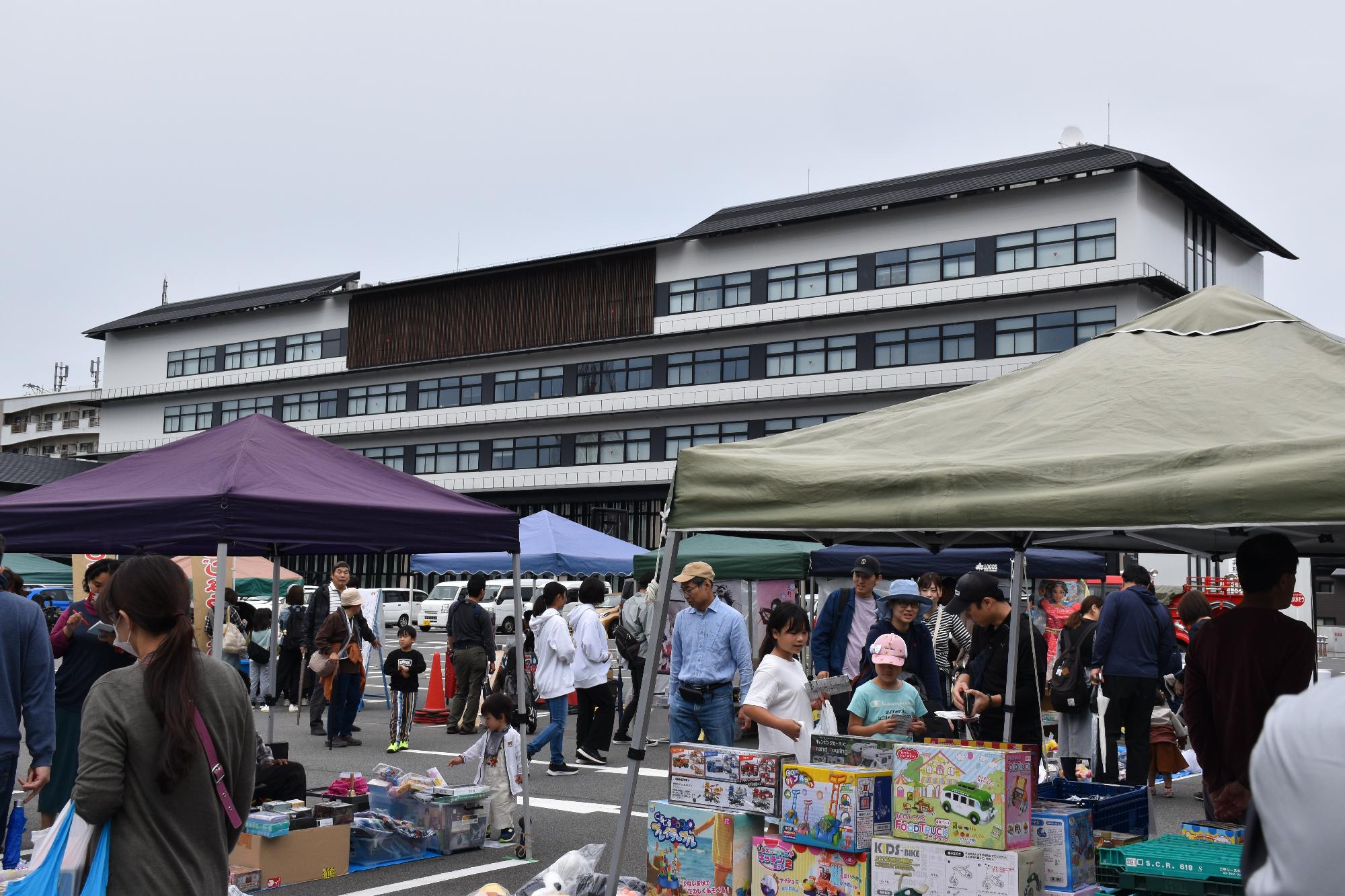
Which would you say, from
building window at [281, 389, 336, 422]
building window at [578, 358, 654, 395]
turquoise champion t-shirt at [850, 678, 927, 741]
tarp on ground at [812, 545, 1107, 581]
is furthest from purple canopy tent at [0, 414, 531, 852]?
building window at [281, 389, 336, 422]

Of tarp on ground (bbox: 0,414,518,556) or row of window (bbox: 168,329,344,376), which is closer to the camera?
tarp on ground (bbox: 0,414,518,556)

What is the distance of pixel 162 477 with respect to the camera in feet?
26.6

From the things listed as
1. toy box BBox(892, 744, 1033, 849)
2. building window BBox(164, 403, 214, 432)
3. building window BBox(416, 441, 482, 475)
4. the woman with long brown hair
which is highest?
building window BBox(164, 403, 214, 432)

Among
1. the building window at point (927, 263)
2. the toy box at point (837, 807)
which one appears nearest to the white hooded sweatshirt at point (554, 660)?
the toy box at point (837, 807)

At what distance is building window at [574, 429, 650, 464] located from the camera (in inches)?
2138

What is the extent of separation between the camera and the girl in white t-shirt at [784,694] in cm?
690

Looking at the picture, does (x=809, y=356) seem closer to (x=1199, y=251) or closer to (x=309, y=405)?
(x=1199, y=251)

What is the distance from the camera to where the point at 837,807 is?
5.38 meters

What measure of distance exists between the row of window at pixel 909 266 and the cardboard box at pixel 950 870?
134 feet

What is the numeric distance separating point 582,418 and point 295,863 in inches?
1899

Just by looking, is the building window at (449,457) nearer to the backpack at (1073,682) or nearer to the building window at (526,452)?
the building window at (526,452)

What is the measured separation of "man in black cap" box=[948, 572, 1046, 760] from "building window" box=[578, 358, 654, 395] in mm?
45811

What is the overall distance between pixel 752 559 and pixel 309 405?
2068 inches

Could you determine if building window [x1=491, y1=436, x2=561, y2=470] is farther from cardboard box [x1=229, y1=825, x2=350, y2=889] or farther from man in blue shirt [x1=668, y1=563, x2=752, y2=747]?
cardboard box [x1=229, y1=825, x2=350, y2=889]
